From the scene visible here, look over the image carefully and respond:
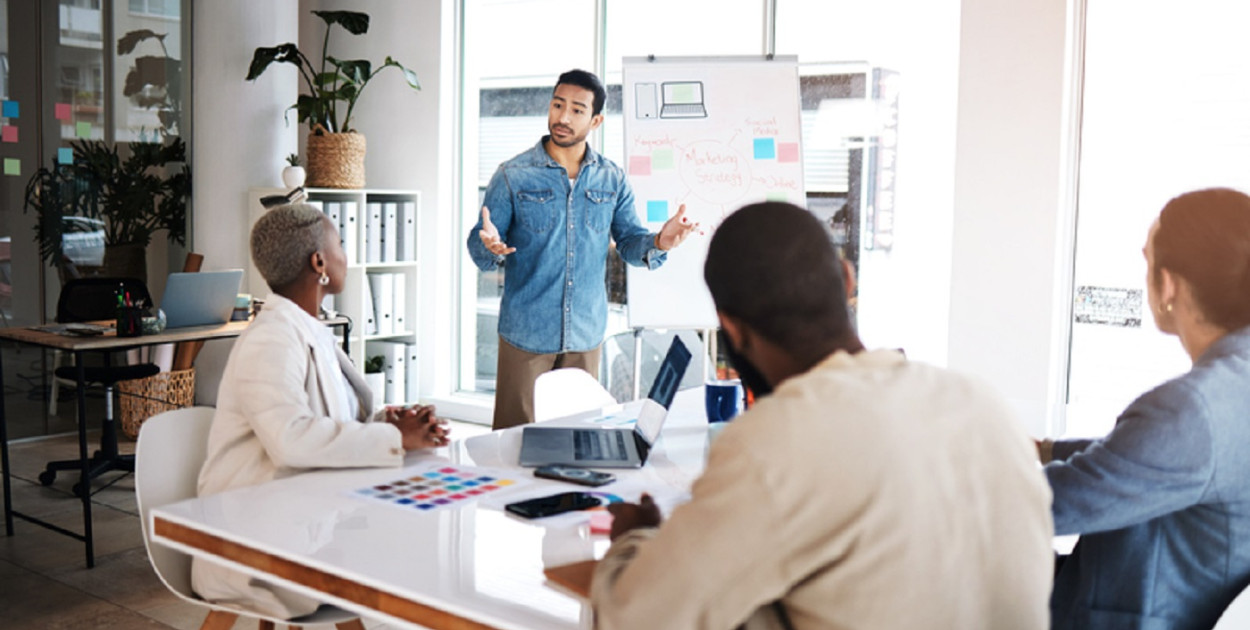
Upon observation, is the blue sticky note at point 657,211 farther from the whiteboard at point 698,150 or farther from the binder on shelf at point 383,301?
the binder on shelf at point 383,301

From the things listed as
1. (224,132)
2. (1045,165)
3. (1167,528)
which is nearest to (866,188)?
(1045,165)

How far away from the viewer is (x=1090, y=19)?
15.9ft

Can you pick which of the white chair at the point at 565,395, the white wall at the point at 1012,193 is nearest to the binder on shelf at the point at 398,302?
the white wall at the point at 1012,193

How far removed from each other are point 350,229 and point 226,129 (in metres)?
0.88

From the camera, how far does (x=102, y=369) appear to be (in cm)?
499

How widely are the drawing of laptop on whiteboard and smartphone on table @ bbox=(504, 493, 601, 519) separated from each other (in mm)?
2960

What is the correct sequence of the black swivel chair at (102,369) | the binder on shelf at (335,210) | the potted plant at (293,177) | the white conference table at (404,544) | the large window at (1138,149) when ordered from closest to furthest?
the white conference table at (404,544) → the large window at (1138,149) → the black swivel chair at (102,369) → the potted plant at (293,177) → the binder on shelf at (335,210)

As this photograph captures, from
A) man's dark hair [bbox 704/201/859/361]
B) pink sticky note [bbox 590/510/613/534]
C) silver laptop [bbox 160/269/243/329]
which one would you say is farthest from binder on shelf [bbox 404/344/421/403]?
man's dark hair [bbox 704/201/859/361]

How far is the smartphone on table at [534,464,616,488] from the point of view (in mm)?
2277

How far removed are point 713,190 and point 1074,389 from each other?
1.81 meters

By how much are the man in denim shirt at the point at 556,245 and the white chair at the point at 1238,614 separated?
2.49 metres

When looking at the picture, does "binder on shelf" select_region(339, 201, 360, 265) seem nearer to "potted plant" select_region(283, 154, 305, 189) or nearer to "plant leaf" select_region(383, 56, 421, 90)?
"potted plant" select_region(283, 154, 305, 189)

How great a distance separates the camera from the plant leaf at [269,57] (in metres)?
6.18

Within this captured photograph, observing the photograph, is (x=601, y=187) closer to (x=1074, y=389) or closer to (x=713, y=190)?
(x=713, y=190)
